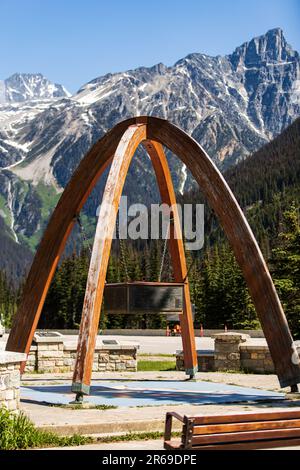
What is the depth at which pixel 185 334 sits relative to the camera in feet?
62.2

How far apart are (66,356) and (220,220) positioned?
9.77 metres

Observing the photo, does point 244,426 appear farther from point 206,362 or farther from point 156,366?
point 156,366

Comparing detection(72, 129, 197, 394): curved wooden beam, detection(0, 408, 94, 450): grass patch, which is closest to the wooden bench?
detection(0, 408, 94, 450): grass patch

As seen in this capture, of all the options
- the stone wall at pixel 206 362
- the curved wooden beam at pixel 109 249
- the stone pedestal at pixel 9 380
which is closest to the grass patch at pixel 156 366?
the stone wall at pixel 206 362

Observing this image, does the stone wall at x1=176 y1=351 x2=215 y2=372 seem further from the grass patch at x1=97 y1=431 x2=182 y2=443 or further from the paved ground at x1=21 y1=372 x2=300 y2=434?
the grass patch at x1=97 y1=431 x2=182 y2=443

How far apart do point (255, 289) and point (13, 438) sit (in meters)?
6.98

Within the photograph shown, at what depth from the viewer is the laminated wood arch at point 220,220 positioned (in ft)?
48.9

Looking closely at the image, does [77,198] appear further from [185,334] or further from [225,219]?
[185,334]

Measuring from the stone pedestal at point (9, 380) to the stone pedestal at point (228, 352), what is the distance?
12714 mm

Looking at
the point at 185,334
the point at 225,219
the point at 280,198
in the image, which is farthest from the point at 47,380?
the point at 280,198

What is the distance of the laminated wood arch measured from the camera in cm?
1491

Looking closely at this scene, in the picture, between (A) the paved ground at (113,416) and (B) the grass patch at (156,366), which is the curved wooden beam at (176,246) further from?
(B) the grass patch at (156,366)

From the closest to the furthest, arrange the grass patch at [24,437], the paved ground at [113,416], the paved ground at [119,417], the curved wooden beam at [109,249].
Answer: the grass patch at [24,437]
the paved ground at [119,417]
the paved ground at [113,416]
the curved wooden beam at [109,249]

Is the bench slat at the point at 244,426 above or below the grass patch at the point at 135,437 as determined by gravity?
above
